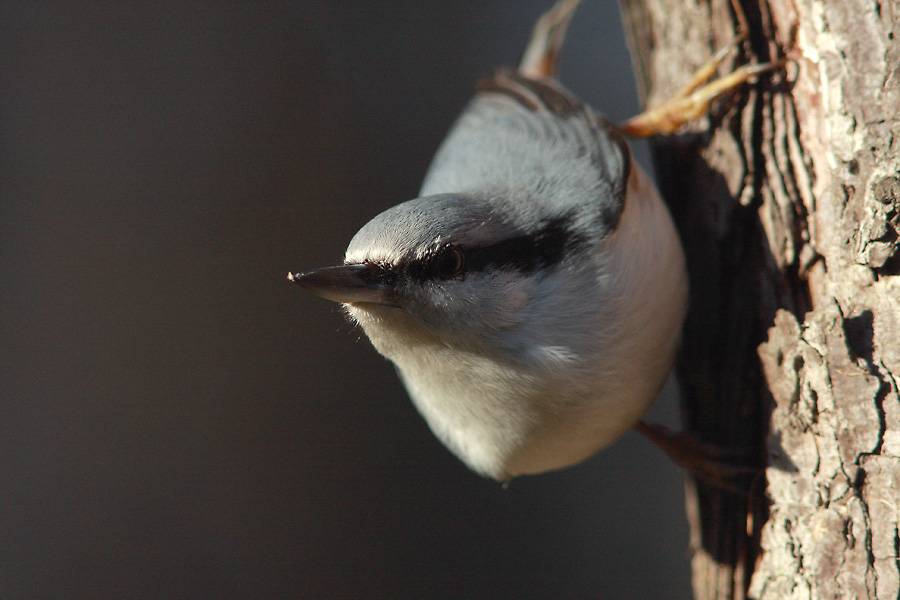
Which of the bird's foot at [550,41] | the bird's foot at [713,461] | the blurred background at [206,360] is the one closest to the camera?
the bird's foot at [713,461]

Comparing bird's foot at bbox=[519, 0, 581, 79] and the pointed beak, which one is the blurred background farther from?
the pointed beak

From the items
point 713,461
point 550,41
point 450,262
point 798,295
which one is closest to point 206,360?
point 550,41

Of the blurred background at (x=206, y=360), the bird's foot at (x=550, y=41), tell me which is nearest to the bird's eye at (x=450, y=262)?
the bird's foot at (x=550, y=41)

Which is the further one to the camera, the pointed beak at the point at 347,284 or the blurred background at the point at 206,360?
the blurred background at the point at 206,360

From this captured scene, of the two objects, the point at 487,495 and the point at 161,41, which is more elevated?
the point at 161,41

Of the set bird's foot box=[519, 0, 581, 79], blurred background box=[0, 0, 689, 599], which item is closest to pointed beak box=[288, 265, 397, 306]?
bird's foot box=[519, 0, 581, 79]

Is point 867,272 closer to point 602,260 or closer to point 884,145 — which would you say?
point 884,145

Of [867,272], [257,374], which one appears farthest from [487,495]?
[867,272]

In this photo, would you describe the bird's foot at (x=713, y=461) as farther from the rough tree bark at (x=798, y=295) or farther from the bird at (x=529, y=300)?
the bird at (x=529, y=300)
